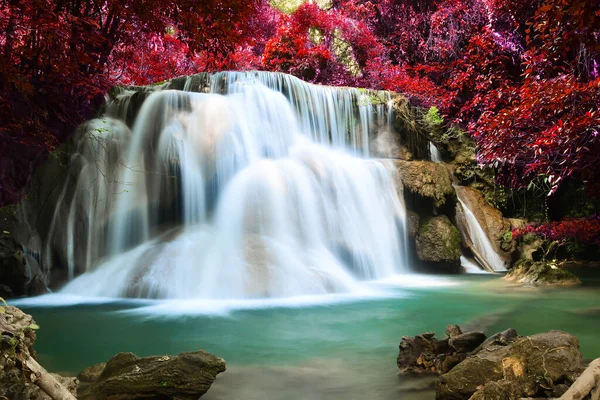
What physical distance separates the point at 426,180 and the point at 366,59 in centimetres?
875

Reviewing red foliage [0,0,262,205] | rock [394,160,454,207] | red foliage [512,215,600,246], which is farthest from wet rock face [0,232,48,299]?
red foliage [512,215,600,246]

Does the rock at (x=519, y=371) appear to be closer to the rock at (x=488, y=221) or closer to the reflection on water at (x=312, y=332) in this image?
the reflection on water at (x=312, y=332)

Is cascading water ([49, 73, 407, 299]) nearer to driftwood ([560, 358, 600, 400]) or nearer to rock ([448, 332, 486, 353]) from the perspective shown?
rock ([448, 332, 486, 353])

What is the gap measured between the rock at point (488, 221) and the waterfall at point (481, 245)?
0.32ft

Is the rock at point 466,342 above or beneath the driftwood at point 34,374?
beneath

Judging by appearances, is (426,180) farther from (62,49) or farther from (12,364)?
(12,364)

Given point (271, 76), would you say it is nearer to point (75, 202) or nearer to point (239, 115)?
point (239, 115)

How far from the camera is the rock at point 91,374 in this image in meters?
3.41

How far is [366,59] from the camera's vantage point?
18.0 m

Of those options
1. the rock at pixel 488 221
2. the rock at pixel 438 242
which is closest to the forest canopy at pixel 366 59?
the rock at pixel 488 221

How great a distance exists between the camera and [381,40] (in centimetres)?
1867

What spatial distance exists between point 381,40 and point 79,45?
1321 centimetres

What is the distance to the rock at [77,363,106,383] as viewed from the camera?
3.41m

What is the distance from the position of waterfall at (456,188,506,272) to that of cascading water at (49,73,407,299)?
222cm
